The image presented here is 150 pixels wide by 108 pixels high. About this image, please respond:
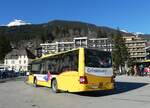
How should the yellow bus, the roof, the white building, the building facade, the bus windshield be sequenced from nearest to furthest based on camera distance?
the yellow bus → the bus windshield → the white building → the roof → the building facade

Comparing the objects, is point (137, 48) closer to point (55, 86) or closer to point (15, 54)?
point (15, 54)

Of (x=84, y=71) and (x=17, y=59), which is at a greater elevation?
(x=17, y=59)

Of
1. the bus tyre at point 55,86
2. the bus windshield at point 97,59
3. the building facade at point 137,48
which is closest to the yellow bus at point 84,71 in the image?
the bus windshield at point 97,59

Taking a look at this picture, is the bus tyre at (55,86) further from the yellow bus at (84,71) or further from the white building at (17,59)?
the white building at (17,59)

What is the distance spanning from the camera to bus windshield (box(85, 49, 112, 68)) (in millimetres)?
17094

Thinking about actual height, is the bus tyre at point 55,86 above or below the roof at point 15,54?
below

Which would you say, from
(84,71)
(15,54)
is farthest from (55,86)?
(15,54)

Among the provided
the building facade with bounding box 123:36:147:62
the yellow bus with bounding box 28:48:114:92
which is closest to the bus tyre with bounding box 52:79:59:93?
the yellow bus with bounding box 28:48:114:92

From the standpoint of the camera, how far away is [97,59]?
57.1 feet

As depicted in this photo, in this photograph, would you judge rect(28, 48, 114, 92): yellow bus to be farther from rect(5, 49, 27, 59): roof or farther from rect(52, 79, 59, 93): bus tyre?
rect(5, 49, 27, 59): roof

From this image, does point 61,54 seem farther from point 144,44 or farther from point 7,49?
point 144,44

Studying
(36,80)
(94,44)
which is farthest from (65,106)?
(94,44)

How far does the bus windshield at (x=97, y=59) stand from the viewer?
17.1 meters

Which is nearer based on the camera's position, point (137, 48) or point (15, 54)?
point (15, 54)
